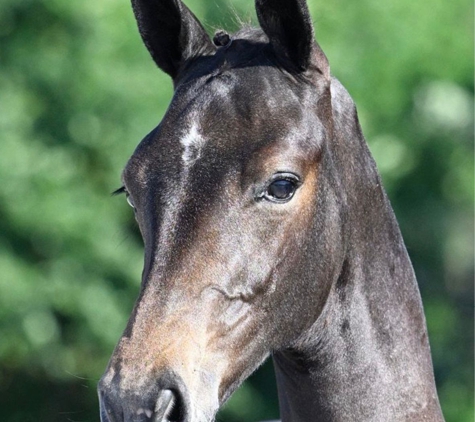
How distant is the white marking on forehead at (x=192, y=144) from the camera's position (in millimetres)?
2580

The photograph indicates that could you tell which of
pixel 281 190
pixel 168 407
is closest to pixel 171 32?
pixel 281 190

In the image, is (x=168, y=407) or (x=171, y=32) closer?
(x=168, y=407)

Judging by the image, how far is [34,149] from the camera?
331 inches

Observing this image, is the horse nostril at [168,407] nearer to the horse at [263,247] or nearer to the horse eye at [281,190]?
the horse at [263,247]

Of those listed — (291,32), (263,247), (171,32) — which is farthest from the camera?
(171,32)

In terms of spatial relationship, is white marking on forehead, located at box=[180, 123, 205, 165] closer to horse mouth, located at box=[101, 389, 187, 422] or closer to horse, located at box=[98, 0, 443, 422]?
horse, located at box=[98, 0, 443, 422]

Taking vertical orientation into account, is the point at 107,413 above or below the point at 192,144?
below

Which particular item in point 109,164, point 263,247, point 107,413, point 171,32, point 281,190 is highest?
point 171,32

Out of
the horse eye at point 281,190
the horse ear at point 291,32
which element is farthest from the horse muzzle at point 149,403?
the horse ear at point 291,32

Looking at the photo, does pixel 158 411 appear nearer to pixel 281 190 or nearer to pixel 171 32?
pixel 281 190

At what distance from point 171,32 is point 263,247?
90 cm

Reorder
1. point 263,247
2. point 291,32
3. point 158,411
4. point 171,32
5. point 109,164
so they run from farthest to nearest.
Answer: point 109,164, point 171,32, point 291,32, point 263,247, point 158,411

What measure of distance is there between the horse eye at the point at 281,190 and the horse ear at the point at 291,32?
415 millimetres

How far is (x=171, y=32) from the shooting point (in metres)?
3.10
